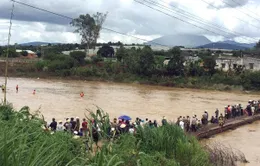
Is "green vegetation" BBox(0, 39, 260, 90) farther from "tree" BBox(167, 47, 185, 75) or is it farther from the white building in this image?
the white building

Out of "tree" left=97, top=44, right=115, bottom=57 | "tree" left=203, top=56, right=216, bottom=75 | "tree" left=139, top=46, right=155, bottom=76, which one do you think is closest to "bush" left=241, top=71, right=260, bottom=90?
"tree" left=203, top=56, right=216, bottom=75

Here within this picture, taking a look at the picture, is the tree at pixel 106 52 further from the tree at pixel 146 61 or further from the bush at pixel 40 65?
the tree at pixel 146 61

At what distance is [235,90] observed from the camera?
52906mm

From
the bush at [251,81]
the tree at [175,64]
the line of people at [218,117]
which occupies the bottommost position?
the line of people at [218,117]

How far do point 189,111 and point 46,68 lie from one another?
1559 inches

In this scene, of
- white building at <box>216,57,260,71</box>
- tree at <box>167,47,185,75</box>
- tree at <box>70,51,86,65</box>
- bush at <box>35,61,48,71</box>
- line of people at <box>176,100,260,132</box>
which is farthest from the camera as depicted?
tree at <box>70,51,86,65</box>

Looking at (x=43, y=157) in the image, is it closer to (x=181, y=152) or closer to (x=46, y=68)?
(x=181, y=152)

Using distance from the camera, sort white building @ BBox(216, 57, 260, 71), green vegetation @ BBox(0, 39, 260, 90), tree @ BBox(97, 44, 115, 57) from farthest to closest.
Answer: tree @ BBox(97, 44, 115, 57), white building @ BBox(216, 57, 260, 71), green vegetation @ BBox(0, 39, 260, 90)

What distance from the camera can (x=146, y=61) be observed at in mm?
59000

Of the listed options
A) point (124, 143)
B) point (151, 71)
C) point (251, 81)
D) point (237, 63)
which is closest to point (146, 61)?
point (151, 71)

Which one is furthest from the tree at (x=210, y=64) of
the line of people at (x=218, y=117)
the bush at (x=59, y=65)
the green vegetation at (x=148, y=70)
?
the line of people at (x=218, y=117)

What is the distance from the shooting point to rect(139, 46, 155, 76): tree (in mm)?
58375

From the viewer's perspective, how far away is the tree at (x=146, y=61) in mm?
58375

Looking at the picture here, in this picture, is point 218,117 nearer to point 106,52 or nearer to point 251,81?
point 251,81
